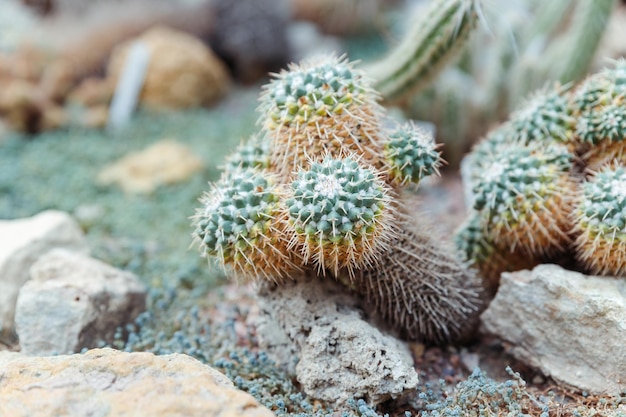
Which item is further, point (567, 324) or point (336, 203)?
point (567, 324)

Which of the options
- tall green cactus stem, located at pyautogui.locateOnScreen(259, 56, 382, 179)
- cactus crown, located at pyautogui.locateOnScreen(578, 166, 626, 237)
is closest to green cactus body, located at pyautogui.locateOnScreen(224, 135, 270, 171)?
tall green cactus stem, located at pyautogui.locateOnScreen(259, 56, 382, 179)

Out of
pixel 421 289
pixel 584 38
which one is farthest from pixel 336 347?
pixel 584 38

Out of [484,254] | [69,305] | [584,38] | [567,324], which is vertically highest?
[584,38]

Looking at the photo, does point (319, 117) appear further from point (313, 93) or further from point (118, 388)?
point (118, 388)

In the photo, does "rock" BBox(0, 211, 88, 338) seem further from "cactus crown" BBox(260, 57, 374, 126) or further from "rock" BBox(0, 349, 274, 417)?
"cactus crown" BBox(260, 57, 374, 126)

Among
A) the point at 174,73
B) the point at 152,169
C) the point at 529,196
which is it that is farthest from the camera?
the point at 174,73

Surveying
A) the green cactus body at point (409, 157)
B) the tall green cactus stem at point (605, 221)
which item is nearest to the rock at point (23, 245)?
the green cactus body at point (409, 157)

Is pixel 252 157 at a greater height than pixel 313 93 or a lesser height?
lesser

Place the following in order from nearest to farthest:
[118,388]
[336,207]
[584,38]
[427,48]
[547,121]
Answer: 1. [118,388]
2. [336,207]
3. [547,121]
4. [427,48]
5. [584,38]
